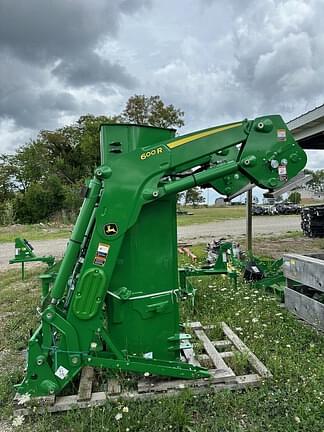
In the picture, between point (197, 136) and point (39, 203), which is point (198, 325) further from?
point (39, 203)

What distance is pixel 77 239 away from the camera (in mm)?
2393

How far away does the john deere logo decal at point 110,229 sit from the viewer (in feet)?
7.64

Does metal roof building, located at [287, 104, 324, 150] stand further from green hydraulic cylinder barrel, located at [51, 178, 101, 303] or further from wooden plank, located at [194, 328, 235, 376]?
green hydraulic cylinder barrel, located at [51, 178, 101, 303]

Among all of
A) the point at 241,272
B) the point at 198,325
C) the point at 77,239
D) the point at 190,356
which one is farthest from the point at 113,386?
the point at 241,272

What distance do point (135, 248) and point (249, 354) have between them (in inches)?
49.9

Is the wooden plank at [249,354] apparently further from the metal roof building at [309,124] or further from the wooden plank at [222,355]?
the metal roof building at [309,124]

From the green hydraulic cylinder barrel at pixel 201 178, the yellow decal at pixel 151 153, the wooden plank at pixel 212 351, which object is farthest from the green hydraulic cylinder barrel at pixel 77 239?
the wooden plank at pixel 212 351

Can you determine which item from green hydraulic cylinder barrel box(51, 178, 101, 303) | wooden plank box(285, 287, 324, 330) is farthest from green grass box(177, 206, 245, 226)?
green hydraulic cylinder barrel box(51, 178, 101, 303)

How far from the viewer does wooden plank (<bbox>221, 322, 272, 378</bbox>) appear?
2.58 meters

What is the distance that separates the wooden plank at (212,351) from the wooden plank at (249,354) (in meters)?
0.21

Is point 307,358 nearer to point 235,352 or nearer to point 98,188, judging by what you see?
point 235,352

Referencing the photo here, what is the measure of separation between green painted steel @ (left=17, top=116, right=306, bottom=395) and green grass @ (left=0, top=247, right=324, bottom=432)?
0.23 meters

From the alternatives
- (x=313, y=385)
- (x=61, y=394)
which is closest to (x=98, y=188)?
(x=61, y=394)

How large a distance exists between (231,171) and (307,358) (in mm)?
1624
